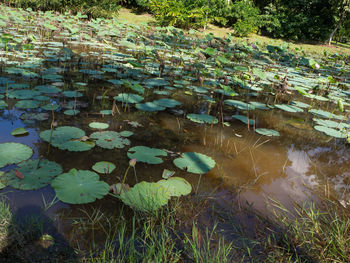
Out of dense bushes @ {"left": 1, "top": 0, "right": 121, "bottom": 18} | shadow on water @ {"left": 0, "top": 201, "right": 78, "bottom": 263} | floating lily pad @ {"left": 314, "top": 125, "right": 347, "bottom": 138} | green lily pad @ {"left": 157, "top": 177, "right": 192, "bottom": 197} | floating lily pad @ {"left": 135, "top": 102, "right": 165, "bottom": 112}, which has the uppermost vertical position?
dense bushes @ {"left": 1, "top": 0, "right": 121, "bottom": 18}

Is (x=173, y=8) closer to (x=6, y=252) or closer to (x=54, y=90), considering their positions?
(x=54, y=90)

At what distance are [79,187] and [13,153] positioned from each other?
586 mm

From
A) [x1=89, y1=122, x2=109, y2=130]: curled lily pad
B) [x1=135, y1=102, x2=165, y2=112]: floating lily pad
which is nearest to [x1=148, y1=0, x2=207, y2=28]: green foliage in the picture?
[x1=135, y1=102, x2=165, y2=112]: floating lily pad

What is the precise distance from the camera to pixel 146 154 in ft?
5.99

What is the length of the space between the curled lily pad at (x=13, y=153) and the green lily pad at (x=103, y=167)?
1.45ft

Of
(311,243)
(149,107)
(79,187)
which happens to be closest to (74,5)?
(149,107)

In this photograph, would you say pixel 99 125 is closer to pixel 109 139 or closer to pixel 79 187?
pixel 109 139

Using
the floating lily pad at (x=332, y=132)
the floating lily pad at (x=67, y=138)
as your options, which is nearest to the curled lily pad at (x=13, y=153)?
the floating lily pad at (x=67, y=138)

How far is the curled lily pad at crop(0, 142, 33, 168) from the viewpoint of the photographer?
1542 mm

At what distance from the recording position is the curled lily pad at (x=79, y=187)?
132 centimetres

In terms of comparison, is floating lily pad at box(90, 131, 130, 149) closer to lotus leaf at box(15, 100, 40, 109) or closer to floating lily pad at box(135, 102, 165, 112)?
floating lily pad at box(135, 102, 165, 112)

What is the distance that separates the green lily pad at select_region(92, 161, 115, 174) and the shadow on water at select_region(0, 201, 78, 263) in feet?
1.54

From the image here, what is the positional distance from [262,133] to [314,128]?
0.79 meters

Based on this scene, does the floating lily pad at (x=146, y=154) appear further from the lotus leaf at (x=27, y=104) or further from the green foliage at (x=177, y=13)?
the green foliage at (x=177, y=13)
